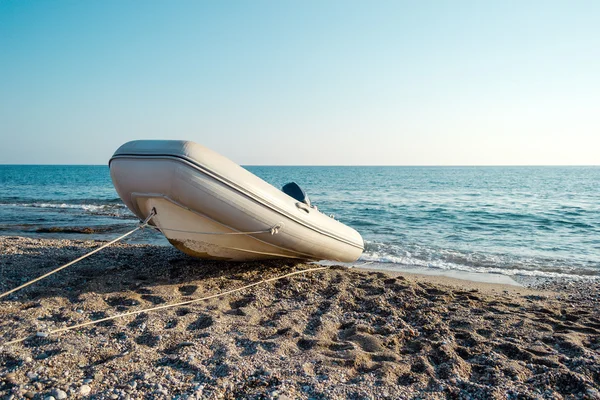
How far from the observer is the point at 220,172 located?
4211mm

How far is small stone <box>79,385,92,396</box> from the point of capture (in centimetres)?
226

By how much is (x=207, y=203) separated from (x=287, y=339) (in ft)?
5.71

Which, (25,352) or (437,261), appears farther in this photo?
(437,261)

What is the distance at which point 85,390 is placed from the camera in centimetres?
229

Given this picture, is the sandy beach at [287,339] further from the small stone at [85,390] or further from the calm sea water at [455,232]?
the calm sea water at [455,232]

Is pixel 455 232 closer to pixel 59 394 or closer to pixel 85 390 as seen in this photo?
pixel 85 390

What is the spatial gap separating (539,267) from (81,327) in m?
7.49

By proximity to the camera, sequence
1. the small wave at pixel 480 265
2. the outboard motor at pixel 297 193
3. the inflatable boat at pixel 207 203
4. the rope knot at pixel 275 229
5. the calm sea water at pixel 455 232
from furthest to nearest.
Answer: the calm sea water at pixel 455 232 < the small wave at pixel 480 265 < the outboard motor at pixel 297 193 < the rope knot at pixel 275 229 < the inflatable boat at pixel 207 203

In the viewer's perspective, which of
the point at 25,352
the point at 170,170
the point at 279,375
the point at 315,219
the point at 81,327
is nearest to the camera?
the point at 279,375

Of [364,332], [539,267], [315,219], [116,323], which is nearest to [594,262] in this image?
[539,267]

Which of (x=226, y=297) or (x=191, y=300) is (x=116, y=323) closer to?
(x=191, y=300)

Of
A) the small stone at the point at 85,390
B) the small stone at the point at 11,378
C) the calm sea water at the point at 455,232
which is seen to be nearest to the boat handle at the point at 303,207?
the calm sea water at the point at 455,232

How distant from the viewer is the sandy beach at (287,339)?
2439 mm

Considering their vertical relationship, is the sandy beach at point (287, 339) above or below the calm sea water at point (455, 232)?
above
